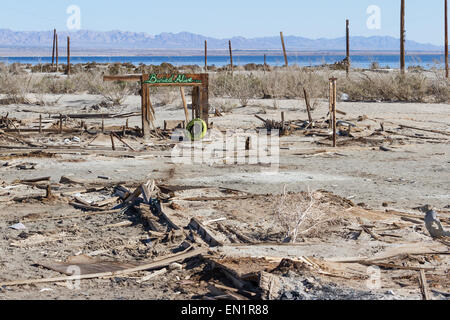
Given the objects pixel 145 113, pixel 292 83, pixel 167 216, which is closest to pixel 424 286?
pixel 167 216

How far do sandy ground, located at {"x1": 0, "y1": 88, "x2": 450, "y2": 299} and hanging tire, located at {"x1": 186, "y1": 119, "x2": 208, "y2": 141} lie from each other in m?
0.74

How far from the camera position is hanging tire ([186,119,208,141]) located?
56.2ft

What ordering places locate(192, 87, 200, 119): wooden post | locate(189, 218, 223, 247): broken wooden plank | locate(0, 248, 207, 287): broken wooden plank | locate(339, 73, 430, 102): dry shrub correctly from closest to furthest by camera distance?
locate(0, 248, 207, 287): broken wooden plank
locate(189, 218, 223, 247): broken wooden plank
locate(192, 87, 200, 119): wooden post
locate(339, 73, 430, 102): dry shrub

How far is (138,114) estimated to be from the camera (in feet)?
71.3

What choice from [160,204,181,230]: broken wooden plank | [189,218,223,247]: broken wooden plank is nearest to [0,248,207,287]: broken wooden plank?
[189,218,223,247]: broken wooden plank

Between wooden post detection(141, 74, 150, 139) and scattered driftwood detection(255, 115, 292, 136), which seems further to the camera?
scattered driftwood detection(255, 115, 292, 136)

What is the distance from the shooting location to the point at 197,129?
17.2 m

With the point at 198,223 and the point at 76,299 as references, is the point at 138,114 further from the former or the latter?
the point at 76,299

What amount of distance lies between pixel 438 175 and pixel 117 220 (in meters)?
6.13

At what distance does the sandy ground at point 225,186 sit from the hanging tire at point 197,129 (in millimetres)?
739

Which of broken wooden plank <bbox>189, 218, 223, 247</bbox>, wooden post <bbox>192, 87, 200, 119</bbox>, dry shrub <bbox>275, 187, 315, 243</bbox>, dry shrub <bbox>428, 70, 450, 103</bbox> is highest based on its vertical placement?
dry shrub <bbox>428, 70, 450, 103</bbox>

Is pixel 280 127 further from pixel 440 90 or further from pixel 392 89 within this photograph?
pixel 440 90

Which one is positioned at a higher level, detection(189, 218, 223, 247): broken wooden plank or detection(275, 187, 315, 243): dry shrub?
detection(275, 187, 315, 243): dry shrub

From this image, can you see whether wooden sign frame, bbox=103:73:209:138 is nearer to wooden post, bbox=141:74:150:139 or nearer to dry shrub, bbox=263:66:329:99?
wooden post, bbox=141:74:150:139
